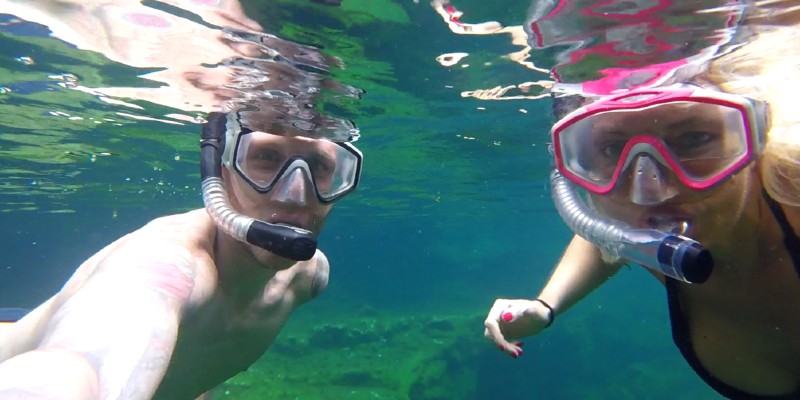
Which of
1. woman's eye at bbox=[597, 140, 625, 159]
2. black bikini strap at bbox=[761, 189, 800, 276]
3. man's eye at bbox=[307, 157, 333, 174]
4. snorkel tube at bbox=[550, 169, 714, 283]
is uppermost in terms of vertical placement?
woman's eye at bbox=[597, 140, 625, 159]

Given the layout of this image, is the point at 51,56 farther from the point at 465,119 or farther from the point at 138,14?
the point at 465,119

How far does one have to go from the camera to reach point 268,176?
16.4 feet

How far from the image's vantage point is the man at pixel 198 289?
7.26 ft

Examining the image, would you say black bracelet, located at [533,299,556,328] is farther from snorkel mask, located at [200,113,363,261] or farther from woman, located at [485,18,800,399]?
snorkel mask, located at [200,113,363,261]

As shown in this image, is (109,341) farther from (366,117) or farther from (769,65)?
(366,117)

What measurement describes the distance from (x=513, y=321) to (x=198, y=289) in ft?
9.37

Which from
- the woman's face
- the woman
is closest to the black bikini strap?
the woman

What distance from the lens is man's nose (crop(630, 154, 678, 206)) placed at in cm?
347

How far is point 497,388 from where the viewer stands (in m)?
22.0

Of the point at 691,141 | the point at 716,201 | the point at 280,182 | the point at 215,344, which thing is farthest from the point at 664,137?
the point at 215,344

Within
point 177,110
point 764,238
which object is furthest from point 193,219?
point 177,110

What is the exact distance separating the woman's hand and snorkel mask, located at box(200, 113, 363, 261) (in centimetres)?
191

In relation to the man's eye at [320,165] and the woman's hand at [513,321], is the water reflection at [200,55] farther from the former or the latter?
the woman's hand at [513,321]

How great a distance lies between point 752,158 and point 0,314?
818cm
